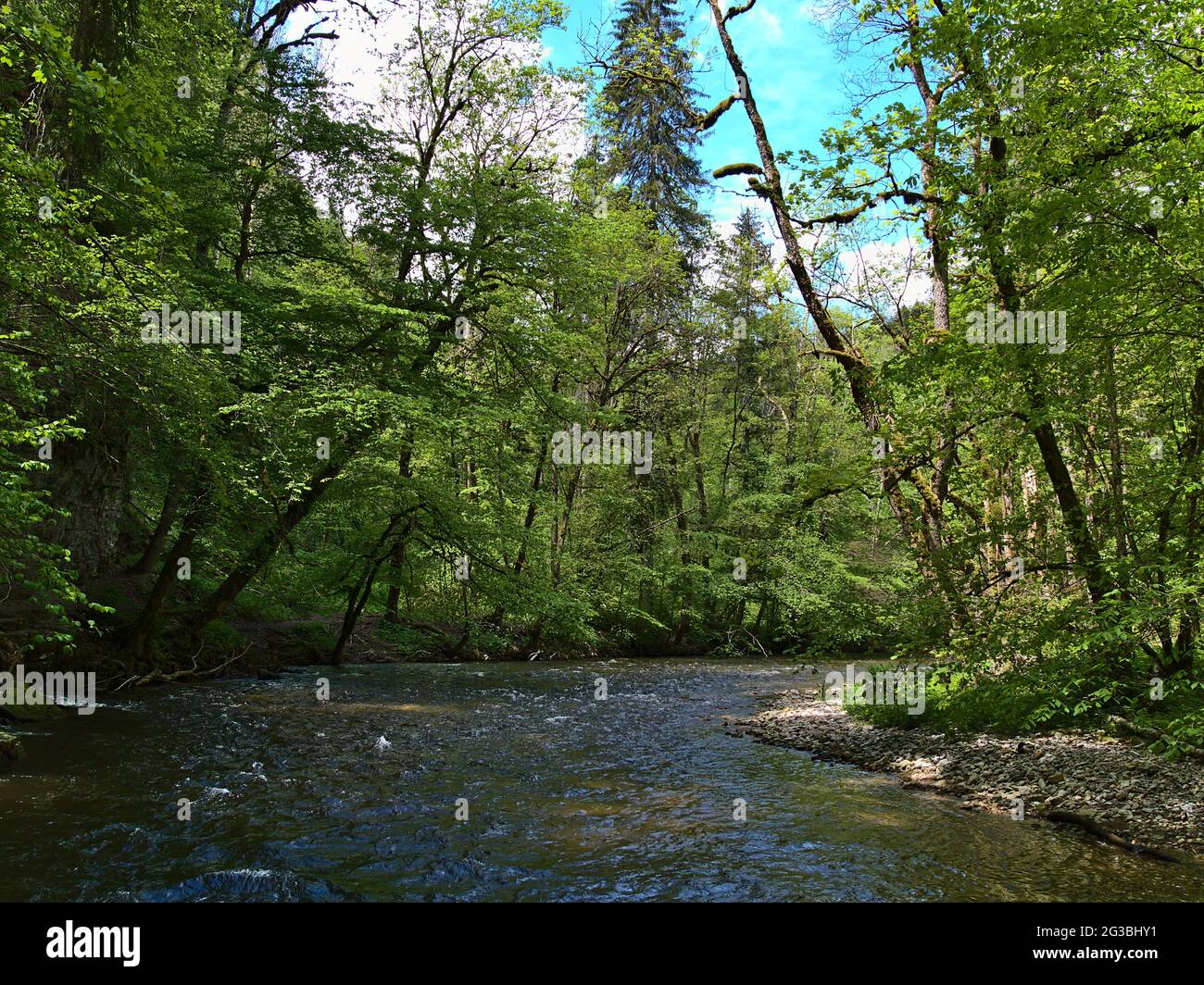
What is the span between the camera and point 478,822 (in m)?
6.96

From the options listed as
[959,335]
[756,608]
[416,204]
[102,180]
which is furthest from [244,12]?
[756,608]

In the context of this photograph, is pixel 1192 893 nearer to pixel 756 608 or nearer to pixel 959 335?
pixel 959 335

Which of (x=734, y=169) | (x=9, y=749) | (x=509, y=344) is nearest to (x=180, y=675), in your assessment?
(x=9, y=749)

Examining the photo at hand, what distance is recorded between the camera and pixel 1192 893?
525 cm

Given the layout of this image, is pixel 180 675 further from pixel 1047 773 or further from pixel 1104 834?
pixel 1104 834

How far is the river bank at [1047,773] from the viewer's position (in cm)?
664

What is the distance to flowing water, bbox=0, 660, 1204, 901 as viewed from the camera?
5441mm

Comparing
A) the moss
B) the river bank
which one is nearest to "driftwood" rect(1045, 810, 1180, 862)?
the river bank

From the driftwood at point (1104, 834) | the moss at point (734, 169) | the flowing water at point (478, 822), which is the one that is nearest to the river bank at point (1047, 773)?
the driftwood at point (1104, 834)

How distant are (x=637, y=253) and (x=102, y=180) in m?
17.6

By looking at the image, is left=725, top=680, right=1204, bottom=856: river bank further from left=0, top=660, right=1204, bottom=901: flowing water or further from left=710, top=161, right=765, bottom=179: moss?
left=710, top=161, right=765, bottom=179: moss

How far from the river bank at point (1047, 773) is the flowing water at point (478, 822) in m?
0.45

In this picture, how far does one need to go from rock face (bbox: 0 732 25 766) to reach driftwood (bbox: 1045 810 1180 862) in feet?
35.5

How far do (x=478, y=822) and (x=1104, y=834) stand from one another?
5.59 m
